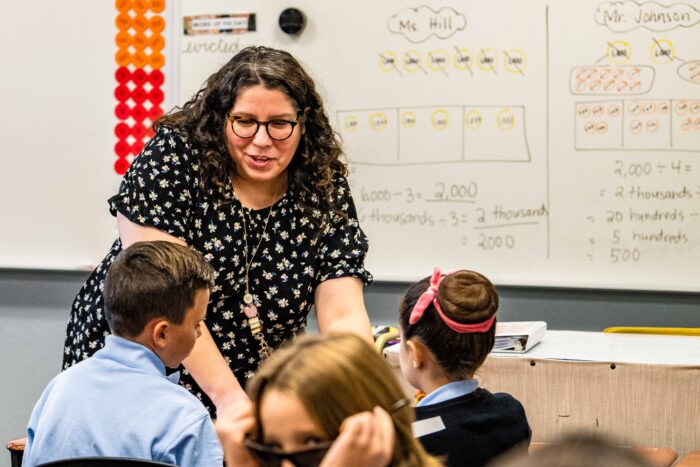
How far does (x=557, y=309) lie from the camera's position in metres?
3.68

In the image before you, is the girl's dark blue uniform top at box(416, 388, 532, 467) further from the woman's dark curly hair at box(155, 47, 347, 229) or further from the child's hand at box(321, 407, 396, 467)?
the child's hand at box(321, 407, 396, 467)

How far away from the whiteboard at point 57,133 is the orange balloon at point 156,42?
173 mm

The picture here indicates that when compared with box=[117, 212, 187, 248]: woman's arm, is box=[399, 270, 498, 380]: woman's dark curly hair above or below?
below

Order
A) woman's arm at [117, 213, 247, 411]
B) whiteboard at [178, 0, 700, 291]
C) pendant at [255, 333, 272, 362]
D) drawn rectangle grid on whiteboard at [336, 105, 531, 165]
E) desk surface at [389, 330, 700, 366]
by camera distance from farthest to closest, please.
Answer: drawn rectangle grid on whiteboard at [336, 105, 531, 165], whiteboard at [178, 0, 700, 291], desk surface at [389, 330, 700, 366], pendant at [255, 333, 272, 362], woman's arm at [117, 213, 247, 411]

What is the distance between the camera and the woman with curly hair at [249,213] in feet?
6.84

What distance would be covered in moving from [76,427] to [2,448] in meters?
2.85

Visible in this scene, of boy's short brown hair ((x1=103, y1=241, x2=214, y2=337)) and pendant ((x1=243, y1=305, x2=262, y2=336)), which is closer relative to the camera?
boy's short brown hair ((x1=103, y1=241, x2=214, y2=337))

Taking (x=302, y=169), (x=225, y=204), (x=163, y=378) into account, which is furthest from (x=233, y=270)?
(x=163, y=378)

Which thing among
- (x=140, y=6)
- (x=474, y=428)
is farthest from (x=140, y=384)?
(x=140, y=6)

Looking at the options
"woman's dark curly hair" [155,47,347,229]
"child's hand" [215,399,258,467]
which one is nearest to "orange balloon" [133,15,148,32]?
"woman's dark curly hair" [155,47,347,229]

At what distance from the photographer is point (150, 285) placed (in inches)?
73.4

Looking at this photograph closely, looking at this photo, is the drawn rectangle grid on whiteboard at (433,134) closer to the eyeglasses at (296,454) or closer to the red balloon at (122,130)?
the red balloon at (122,130)

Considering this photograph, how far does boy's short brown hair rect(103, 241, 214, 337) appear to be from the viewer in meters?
1.86

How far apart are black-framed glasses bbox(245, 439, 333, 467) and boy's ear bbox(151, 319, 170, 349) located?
77 cm
